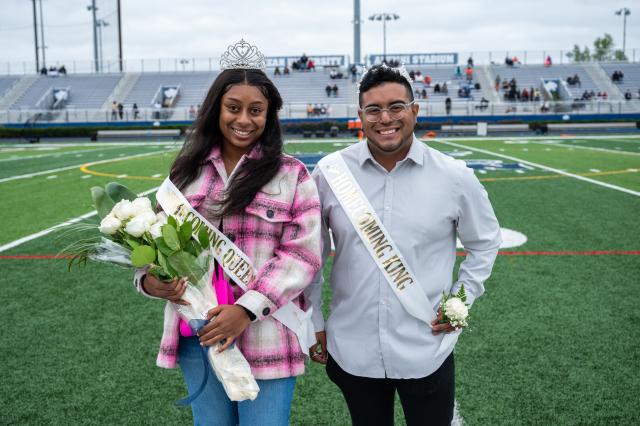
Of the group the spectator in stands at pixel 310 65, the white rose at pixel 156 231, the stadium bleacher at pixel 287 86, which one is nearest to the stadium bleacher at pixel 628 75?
the stadium bleacher at pixel 287 86

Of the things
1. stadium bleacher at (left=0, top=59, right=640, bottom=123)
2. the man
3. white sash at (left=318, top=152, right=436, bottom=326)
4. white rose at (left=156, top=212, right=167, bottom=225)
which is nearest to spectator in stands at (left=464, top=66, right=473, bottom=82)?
stadium bleacher at (left=0, top=59, right=640, bottom=123)

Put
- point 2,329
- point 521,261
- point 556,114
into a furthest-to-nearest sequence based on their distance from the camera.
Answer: point 556,114
point 521,261
point 2,329

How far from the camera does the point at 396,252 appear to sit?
2.31 meters

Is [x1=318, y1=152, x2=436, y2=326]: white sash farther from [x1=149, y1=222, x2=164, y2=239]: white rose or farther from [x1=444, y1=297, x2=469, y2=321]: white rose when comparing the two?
[x1=149, y1=222, x2=164, y2=239]: white rose

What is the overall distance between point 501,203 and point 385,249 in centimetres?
858

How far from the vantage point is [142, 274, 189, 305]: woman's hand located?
2037mm

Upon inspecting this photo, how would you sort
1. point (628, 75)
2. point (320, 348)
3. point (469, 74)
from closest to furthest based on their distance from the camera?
1. point (320, 348)
2. point (469, 74)
3. point (628, 75)

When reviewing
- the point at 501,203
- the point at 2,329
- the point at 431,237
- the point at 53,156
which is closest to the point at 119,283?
the point at 2,329

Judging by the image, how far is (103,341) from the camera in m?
4.69

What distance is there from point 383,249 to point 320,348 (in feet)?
1.64

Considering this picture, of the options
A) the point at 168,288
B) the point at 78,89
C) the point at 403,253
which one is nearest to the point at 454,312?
the point at 403,253

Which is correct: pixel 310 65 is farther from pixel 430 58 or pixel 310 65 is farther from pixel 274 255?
pixel 274 255

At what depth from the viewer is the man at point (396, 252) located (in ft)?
7.58

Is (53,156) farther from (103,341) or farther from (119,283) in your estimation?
(103,341)
